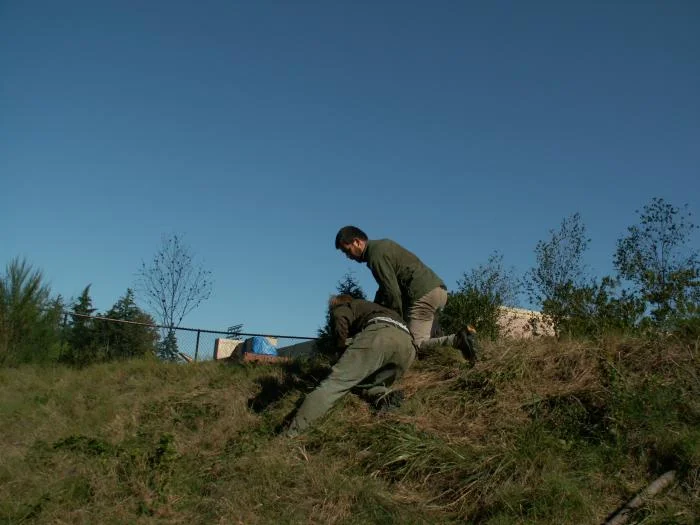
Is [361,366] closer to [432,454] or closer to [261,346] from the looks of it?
[432,454]

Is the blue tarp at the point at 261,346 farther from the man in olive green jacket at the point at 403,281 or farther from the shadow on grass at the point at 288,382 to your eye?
the man in olive green jacket at the point at 403,281

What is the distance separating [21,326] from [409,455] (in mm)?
9620

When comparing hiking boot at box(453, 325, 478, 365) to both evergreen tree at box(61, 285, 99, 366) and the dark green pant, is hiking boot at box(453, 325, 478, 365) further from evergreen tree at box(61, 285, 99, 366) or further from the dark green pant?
evergreen tree at box(61, 285, 99, 366)

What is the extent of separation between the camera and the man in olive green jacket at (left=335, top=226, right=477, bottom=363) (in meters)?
6.64

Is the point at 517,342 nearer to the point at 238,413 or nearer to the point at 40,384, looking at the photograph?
the point at 238,413

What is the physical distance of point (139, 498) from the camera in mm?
4848

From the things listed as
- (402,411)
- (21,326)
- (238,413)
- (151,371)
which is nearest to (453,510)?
(402,411)

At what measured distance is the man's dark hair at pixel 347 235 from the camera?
6723 millimetres

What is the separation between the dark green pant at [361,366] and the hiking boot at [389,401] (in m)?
0.06

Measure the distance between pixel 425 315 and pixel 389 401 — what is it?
1.34 m

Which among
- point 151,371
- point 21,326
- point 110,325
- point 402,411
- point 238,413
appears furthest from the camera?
point 110,325

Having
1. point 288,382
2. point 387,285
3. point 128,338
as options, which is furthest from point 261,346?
point 387,285

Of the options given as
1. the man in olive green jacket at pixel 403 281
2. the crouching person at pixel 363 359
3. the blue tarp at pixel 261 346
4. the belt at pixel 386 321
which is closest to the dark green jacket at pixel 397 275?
the man in olive green jacket at pixel 403 281

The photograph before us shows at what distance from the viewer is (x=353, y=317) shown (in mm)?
6062
